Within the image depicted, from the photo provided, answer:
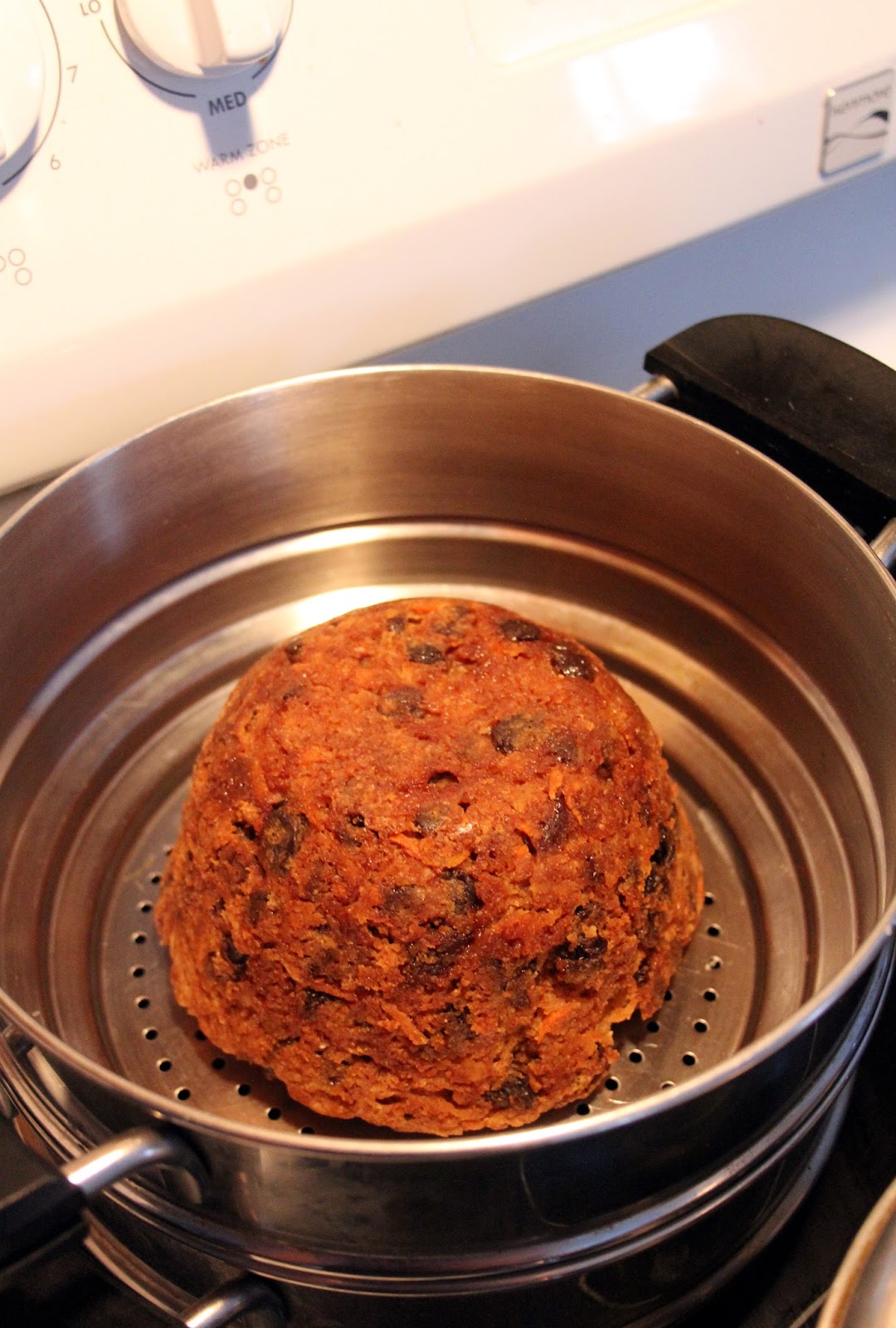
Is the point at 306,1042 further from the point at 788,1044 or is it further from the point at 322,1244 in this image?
the point at 788,1044

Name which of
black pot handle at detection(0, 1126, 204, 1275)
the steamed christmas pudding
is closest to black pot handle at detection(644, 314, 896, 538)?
the steamed christmas pudding

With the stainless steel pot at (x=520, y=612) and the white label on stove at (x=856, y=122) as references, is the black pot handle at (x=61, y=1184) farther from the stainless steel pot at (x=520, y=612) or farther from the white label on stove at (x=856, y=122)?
the white label on stove at (x=856, y=122)

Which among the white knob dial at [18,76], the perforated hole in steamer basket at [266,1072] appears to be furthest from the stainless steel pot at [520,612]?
the white knob dial at [18,76]

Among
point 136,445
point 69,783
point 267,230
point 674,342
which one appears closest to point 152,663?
point 69,783

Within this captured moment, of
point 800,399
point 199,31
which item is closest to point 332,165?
point 199,31

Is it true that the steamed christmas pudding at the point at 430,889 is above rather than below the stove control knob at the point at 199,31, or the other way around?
below

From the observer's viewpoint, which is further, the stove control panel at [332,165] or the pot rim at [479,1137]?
the stove control panel at [332,165]

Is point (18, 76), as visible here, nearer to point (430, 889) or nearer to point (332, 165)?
point (332, 165)
